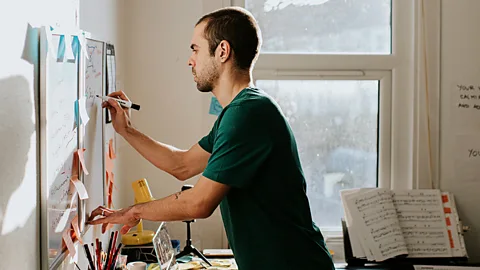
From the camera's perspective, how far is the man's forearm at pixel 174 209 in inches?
66.0

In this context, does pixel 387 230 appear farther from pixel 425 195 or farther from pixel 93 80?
pixel 93 80

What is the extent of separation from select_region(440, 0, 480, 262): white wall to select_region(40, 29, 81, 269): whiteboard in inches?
78.9

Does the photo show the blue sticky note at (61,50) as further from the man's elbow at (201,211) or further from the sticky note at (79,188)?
the man's elbow at (201,211)

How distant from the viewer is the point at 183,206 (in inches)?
66.0

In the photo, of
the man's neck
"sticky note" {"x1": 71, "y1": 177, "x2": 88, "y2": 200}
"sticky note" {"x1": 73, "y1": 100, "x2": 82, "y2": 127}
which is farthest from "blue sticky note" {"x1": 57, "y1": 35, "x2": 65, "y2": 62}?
the man's neck

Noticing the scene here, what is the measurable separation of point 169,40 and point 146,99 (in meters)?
0.30

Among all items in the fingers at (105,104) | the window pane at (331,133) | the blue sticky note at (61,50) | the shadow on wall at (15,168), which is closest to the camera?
the shadow on wall at (15,168)

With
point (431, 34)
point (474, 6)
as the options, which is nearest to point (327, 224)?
point (431, 34)

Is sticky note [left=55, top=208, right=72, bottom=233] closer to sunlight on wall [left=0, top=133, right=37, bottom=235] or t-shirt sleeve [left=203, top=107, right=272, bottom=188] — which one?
sunlight on wall [left=0, top=133, right=37, bottom=235]

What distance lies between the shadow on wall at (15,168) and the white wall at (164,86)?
1719 mm

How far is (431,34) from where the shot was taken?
3.04m

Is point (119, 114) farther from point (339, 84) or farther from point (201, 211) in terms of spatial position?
point (339, 84)

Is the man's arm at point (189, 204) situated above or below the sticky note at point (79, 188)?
below

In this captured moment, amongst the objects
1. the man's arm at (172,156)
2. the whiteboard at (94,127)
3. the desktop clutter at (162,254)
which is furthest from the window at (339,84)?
the whiteboard at (94,127)
